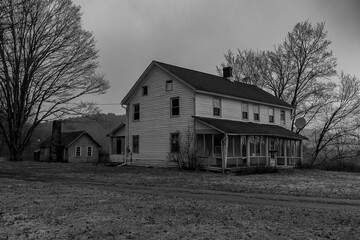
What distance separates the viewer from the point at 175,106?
25875mm

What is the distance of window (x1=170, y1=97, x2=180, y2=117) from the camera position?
2566 cm

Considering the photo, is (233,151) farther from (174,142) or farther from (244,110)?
(244,110)

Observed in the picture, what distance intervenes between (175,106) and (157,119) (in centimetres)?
199

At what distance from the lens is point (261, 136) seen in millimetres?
25375

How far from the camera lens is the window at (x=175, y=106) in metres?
25.7

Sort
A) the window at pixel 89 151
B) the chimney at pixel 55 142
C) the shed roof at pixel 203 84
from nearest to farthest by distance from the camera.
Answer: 1. the shed roof at pixel 203 84
2. the chimney at pixel 55 142
3. the window at pixel 89 151

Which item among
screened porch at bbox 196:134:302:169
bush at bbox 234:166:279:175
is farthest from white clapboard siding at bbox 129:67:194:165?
bush at bbox 234:166:279:175

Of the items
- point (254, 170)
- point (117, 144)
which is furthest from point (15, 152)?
point (254, 170)

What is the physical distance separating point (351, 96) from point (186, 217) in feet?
119

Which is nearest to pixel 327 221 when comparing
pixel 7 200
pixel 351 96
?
pixel 7 200

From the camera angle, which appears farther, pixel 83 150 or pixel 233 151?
pixel 83 150

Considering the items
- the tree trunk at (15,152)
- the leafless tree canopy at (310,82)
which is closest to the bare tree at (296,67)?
the leafless tree canopy at (310,82)

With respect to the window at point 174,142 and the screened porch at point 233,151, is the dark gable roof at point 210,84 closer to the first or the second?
the screened porch at point 233,151

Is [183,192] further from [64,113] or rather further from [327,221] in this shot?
[64,113]
